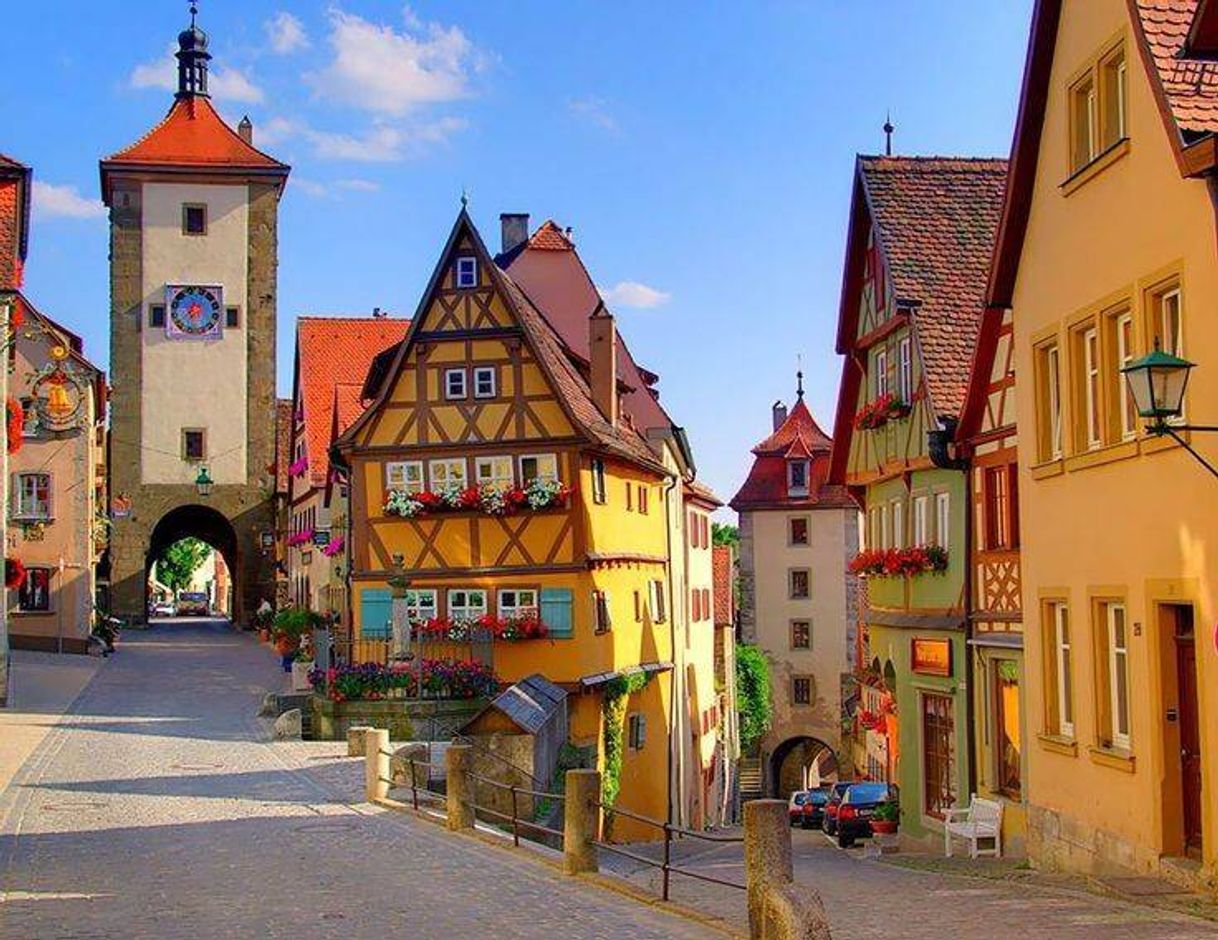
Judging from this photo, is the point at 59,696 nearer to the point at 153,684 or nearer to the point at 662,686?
the point at 153,684

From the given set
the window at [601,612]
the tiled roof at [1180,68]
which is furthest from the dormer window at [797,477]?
the tiled roof at [1180,68]

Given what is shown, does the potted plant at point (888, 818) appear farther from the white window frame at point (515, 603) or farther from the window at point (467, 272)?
the window at point (467, 272)

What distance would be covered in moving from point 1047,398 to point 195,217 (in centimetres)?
4771

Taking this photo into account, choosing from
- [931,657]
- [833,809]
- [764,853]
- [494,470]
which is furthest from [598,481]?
[764,853]

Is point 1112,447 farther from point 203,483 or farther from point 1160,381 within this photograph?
point 203,483

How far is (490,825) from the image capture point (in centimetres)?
1988

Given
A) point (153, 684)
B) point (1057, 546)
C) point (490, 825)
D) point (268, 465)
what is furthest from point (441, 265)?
point (268, 465)

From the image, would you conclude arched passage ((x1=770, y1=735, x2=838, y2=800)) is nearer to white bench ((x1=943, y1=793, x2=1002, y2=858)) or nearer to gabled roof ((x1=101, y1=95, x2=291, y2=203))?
gabled roof ((x1=101, y1=95, x2=291, y2=203))

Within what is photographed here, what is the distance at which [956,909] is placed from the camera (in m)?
13.9

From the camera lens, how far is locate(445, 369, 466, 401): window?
33219 mm

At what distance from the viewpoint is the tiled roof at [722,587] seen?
51.5m

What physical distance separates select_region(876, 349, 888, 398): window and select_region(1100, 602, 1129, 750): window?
10.3 metres

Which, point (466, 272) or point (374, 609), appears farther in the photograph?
point (374, 609)

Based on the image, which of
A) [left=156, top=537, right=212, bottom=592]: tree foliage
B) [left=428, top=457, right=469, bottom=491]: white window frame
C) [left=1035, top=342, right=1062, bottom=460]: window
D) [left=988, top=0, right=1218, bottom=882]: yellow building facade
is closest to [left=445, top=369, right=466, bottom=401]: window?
[left=428, top=457, right=469, bottom=491]: white window frame
